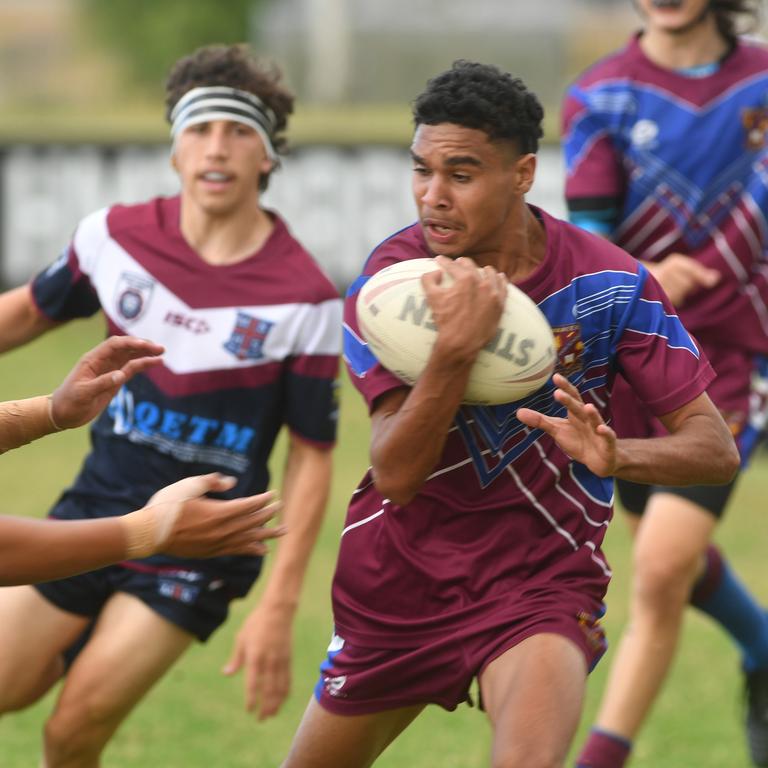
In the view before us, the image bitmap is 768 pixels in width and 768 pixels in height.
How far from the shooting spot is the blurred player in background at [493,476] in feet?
14.0

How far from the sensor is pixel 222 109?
5.90 metres

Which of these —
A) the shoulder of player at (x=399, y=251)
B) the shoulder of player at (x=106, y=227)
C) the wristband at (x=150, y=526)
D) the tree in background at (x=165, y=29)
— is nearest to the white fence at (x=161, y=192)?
the shoulder of player at (x=106, y=227)

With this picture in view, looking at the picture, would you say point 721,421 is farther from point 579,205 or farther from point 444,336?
point 579,205

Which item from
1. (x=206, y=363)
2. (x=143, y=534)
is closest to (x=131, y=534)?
(x=143, y=534)

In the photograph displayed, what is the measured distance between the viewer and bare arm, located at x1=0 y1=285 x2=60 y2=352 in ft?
18.9

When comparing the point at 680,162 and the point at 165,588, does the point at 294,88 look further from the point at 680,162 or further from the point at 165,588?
the point at 165,588

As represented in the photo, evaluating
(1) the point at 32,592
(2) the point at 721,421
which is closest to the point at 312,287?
(1) the point at 32,592

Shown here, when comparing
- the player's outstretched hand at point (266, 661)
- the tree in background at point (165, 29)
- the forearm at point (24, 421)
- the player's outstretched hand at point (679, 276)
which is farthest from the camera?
the tree in background at point (165, 29)

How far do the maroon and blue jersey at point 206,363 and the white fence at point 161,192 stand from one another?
35.9ft

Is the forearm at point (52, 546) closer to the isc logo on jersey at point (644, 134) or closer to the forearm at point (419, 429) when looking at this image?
the forearm at point (419, 429)

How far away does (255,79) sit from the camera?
19.8 feet

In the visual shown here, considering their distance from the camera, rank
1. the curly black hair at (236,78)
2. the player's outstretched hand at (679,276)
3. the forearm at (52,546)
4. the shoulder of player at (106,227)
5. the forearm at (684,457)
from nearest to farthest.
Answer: the forearm at (52,546) < the forearm at (684,457) < the shoulder of player at (106,227) < the curly black hair at (236,78) < the player's outstretched hand at (679,276)

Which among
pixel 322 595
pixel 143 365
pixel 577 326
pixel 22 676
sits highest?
pixel 577 326

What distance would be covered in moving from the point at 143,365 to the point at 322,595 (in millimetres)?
4551
